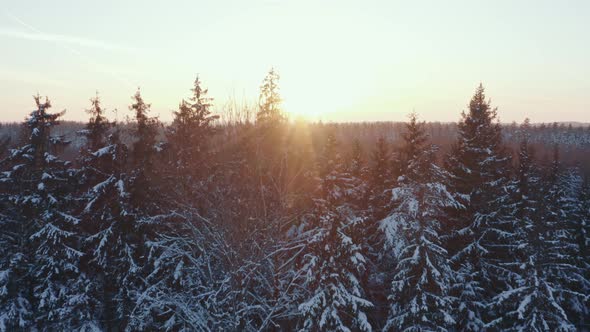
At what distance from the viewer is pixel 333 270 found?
649 inches

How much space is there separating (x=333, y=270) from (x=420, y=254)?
11.5ft

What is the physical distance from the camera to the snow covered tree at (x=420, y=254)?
643 inches

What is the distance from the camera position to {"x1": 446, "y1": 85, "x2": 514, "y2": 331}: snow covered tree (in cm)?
1838

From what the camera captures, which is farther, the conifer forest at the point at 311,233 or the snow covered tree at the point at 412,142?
the snow covered tree at the point at 412,142

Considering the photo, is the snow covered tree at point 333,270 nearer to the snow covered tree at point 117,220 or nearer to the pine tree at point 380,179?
the pine tree at point 380,179

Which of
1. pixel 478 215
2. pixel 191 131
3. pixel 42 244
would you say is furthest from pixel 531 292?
pixel 42 244

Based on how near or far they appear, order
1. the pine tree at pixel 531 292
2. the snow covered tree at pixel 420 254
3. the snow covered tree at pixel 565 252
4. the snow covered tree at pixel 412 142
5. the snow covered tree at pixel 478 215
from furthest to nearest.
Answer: the snow covered tree at pixel 412 142 → the snow covered tree at pixel 565 252 → the snow covered tree at pixel 478 215 → the pine tree at pixel 531 292 → the snow covered tree at pixel 420 254

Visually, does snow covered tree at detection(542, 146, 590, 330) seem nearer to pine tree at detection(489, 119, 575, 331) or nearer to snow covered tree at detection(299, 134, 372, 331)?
pine tree at detection(489, 119, 575, 331)

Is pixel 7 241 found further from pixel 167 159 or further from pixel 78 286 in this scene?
pixel 167 159

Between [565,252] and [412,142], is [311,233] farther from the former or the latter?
[565,252]

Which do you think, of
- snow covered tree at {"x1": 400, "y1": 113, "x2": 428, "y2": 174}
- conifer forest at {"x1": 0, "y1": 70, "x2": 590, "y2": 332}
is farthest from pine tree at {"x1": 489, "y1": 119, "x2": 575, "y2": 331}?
snow covered tree at {"x1": 400, "y1": 113, "x2": 428, "y2": 174}

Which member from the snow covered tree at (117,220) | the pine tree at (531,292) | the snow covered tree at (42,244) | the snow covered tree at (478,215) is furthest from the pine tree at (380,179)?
the snow covered tree at (42,244)

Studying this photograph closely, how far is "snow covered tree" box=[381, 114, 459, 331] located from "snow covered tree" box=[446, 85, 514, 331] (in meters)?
1.17

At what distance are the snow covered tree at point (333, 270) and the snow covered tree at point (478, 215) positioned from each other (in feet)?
15.6
